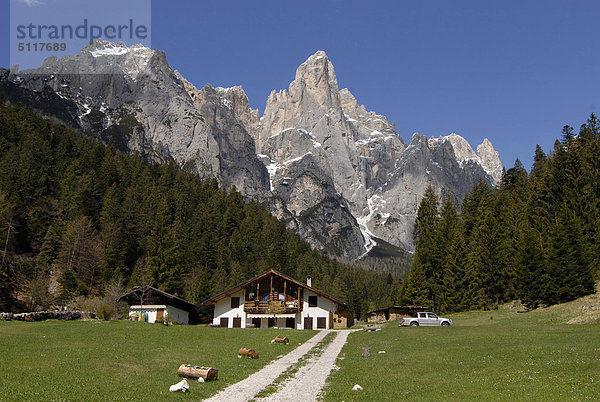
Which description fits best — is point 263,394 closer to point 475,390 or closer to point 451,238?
point 475,390

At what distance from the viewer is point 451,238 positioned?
79500mm

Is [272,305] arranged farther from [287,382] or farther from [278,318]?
[287,382]

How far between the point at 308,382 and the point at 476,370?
739 cm

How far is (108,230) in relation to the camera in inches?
3322

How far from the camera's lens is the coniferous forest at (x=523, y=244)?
52531 mm

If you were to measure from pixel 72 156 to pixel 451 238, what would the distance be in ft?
287

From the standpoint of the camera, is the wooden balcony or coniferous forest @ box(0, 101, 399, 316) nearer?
the wooden balcony

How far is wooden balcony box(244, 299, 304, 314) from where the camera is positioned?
66750 millimetres

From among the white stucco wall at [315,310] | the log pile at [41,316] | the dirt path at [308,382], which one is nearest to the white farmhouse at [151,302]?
the log pile at [41,316]

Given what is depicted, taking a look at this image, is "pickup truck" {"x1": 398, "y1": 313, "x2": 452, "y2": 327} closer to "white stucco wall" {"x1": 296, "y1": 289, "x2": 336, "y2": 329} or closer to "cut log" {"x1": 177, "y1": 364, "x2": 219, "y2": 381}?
"white stucco wall" {"x1": 296, "y1": 289, "x2": 336, "y2": 329}

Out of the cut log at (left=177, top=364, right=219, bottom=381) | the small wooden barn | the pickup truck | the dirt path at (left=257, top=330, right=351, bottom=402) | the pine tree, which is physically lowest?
the small wooden barn

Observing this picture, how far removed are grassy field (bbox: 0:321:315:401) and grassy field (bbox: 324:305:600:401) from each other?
18.2 feet

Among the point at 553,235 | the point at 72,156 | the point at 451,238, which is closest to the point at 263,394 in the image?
the point at 553,235

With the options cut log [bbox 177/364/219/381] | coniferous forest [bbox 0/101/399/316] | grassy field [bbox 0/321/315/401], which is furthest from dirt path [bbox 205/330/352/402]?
coniferous forest [bbox 0/101/399/316]
